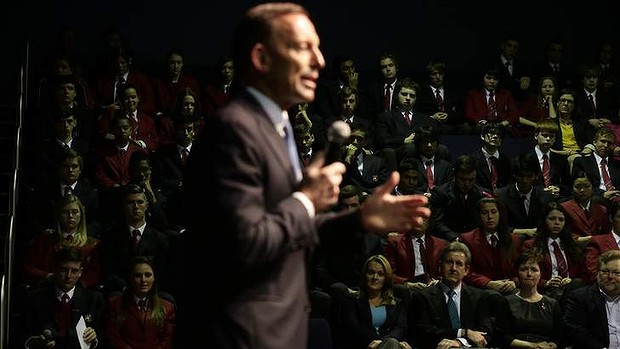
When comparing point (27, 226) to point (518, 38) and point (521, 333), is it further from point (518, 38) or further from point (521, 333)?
point (518, 38)

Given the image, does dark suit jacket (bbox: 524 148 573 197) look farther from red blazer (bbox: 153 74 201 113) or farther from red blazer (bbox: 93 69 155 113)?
red blazer (bbox: 93 69 155 113)

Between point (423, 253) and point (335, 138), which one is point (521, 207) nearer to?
point (423, 253)

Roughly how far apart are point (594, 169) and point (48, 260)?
4.00 m

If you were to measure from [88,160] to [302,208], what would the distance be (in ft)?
17.8

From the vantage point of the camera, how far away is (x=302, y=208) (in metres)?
1.73

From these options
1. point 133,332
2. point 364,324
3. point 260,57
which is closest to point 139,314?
point 133,332

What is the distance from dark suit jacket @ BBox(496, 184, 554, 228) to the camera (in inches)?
277

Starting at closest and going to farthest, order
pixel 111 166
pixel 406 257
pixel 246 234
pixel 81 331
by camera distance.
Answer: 1. pixel 246 234
2. pixel 81 331
3. pixel 406 257
4. pixel 111 166

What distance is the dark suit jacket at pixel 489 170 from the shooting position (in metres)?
7.49

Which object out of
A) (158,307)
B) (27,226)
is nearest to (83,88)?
(27,226)

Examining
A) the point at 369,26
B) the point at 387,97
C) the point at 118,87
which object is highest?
the point at 369,26

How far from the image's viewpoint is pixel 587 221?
694 centimetres

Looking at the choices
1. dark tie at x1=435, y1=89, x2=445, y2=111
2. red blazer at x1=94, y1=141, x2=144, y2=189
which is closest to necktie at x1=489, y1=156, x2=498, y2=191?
dark tie at x1=435, y1=89, x2=445, y2=111

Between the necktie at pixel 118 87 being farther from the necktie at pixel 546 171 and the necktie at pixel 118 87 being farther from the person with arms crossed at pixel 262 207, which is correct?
the person with arms crossed at pixel 262 207
